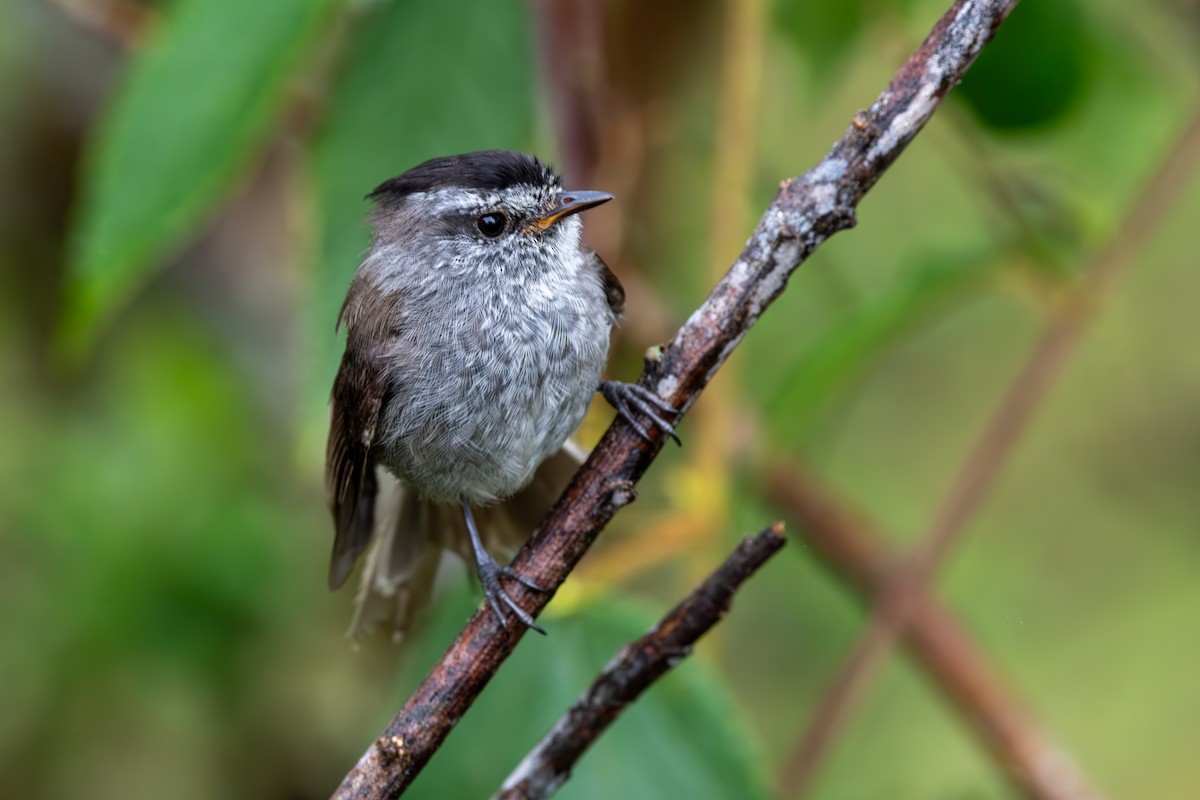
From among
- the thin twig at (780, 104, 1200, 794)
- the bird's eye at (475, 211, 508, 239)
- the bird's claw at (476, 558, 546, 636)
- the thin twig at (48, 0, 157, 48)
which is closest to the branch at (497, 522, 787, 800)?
the bird's claw at (476, 558, 546, 636)

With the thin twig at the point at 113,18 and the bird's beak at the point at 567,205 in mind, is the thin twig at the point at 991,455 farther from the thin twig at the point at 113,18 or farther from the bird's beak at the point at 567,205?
the thin twig at the point at 113,18

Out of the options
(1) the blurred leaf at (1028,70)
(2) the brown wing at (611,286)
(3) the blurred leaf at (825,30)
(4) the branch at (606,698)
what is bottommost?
(4) the branch at (606,698)

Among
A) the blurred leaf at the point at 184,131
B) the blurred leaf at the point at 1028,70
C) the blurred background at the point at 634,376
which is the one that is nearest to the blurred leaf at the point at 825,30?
the blurred background at the point at 634,376

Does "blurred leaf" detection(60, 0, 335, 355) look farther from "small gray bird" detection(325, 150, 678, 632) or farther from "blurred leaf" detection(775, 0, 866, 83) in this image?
"blurred leaf" detection(775, 0, 866, 83)

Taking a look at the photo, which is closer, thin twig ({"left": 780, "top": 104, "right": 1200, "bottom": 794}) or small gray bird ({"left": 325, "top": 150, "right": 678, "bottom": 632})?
small gray bird ({"left": 325, "top": 150, "right": 678, "bottom": 632})

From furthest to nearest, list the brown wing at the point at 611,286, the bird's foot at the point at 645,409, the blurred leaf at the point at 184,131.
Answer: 1. the brown wing at the point at 611,286
2. the blurred leaf at the point at 184,131
3. the bird's foot at the point at 645,409
